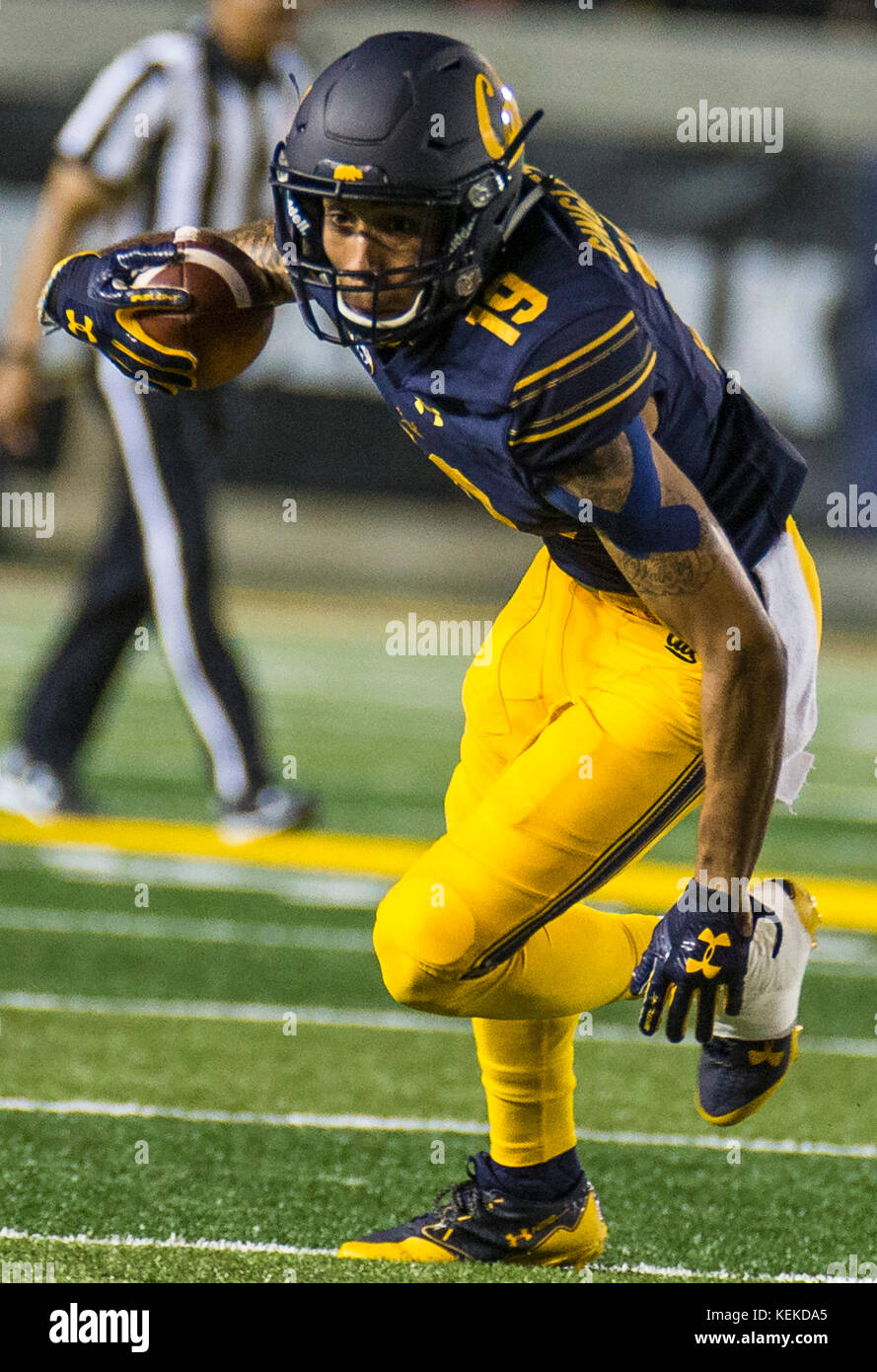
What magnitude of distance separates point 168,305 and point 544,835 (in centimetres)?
95

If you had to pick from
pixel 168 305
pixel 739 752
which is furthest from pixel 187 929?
pixel 739 752

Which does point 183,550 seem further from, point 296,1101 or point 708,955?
point 708,955

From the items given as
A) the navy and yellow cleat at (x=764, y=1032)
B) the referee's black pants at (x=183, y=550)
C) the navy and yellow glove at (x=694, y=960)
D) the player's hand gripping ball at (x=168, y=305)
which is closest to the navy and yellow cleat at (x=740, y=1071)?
the navy and yellow cleat at (x=764, y=1032)

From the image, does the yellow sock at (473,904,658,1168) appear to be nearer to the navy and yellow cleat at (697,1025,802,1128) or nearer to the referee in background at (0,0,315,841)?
the navy and yellow cleat at (697,1025,802,1128)

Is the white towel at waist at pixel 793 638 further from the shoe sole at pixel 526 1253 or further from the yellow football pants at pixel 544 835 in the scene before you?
the shoe sole at pixel 526 1253

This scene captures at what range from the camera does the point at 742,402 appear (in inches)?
106

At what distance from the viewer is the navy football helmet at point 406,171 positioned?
2.39m

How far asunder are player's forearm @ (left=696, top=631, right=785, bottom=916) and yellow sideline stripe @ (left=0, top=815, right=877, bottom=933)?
283 centimetres

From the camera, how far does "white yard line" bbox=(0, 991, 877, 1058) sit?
4.05 metres

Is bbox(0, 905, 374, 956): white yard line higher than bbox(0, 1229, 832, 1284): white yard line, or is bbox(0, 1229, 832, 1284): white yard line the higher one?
bbox(0, 1229, 832, 1284): white yard line

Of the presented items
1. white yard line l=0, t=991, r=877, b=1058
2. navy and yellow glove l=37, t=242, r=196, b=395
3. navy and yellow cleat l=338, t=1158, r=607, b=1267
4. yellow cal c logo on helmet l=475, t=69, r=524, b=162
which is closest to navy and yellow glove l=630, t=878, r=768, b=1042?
navy and yellow cleat l=338, t=1158, r=607, b=1267
